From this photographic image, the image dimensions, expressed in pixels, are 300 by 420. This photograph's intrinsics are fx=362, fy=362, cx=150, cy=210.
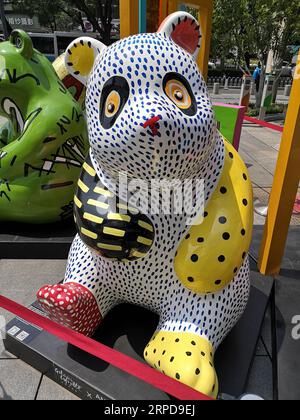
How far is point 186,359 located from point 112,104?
3.93 ft

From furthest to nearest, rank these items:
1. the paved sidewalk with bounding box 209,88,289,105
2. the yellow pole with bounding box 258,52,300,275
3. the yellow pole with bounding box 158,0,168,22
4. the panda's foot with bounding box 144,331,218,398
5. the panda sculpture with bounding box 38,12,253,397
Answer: the paved sidewalk with bounding box 209,88,289,105 < the yellow pole with bounding box 158,0,168,22 < the yellow pole with bounding box 258,52,300,275 < the panda's foot with bounding box 144,331,218,398 < the panda sculpture with bounding box 38,12,253,397

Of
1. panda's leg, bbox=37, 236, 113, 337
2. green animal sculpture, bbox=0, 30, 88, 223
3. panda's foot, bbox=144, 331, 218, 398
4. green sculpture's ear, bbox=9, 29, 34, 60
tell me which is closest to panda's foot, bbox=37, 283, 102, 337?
panda's leg, bbox=37, 236, 113, 337

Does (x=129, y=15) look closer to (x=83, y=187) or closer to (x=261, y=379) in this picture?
(x=83, y=187)

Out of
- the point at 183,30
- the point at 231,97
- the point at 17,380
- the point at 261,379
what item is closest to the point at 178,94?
the point at 183,30

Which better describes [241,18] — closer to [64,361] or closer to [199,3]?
[199,3]

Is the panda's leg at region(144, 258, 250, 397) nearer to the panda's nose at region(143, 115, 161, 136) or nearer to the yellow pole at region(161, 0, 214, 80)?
the panda's nose at region(143, 115, 161, 136)

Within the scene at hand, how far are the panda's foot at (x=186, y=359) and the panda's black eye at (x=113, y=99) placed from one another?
1091 millimetres

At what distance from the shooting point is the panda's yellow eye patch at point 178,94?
1.48 meters

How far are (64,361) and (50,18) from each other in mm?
36131

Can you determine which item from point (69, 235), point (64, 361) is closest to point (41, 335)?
point (64, 361)

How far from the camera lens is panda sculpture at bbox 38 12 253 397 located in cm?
145

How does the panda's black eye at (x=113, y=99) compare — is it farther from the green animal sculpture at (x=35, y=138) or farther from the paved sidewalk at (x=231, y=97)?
the paved sidewalk at (x=231, y=97)

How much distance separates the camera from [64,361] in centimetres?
210

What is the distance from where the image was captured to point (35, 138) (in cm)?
309
